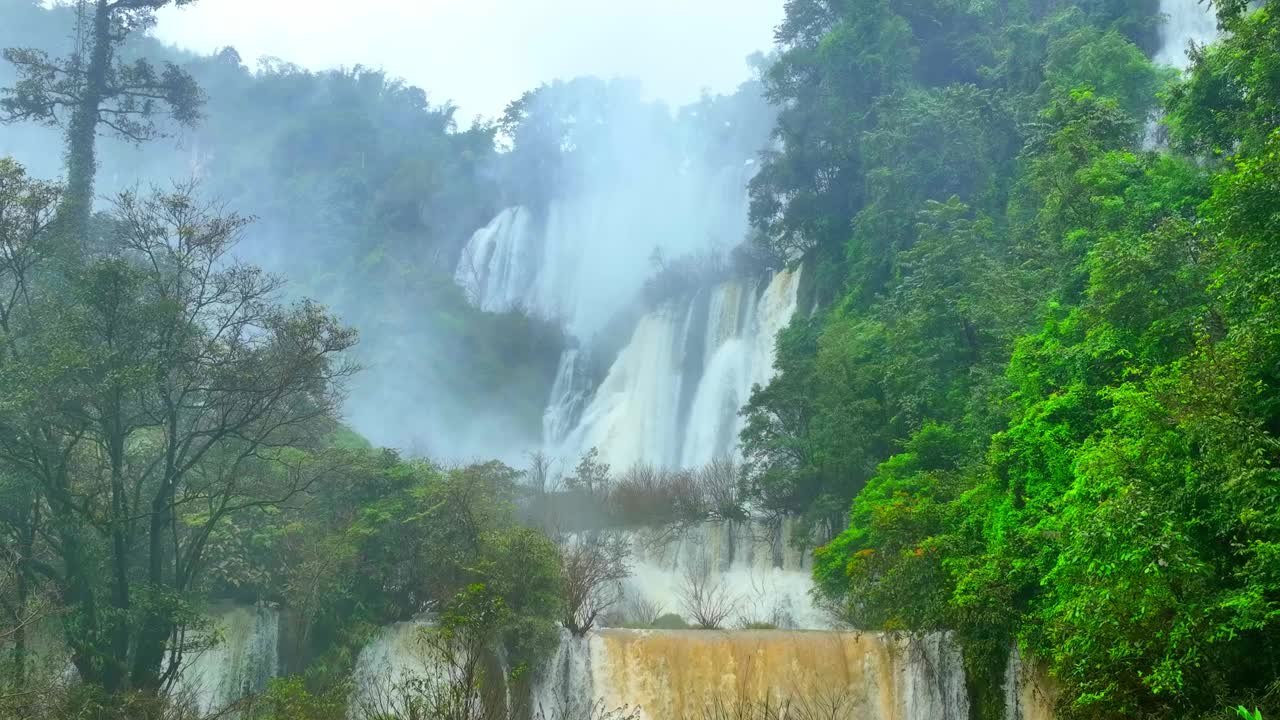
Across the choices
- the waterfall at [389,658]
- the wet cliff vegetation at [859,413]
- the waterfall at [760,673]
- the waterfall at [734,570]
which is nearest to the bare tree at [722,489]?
the wet cliff vegetation at [859,413]

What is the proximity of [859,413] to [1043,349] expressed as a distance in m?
9.18

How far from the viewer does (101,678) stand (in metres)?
17.6

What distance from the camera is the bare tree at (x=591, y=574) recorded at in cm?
2208

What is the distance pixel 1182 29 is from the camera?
3391 cm

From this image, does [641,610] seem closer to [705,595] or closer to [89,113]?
[705,595]

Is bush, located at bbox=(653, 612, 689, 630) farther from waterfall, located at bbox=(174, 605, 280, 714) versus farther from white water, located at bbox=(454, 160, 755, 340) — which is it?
white water, located at bbox=(454, 160, 755, 340)

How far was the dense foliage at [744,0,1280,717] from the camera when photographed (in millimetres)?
11719

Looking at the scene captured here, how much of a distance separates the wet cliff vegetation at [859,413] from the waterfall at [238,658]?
54cm

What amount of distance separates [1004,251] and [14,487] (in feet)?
76.0

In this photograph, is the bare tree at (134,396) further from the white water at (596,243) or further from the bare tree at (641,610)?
the white water at (596,243)

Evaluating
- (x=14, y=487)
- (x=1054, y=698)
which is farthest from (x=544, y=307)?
(x=1054, y=698)

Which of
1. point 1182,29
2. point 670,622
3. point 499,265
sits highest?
point 499,265

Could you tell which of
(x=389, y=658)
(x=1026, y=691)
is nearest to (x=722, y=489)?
(x=389, y=658)

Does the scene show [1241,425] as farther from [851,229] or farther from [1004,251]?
[851,229]
